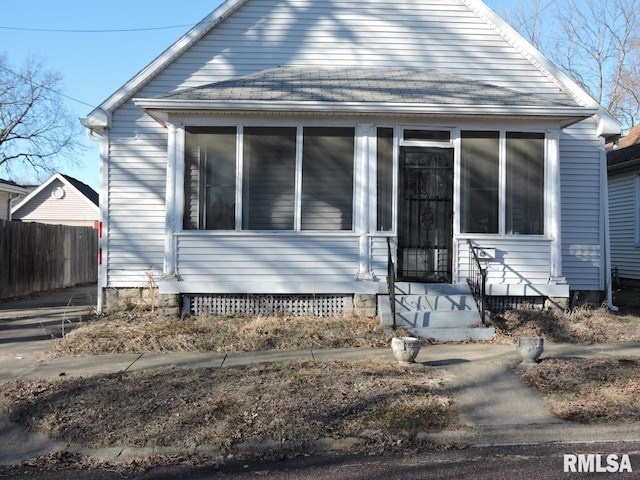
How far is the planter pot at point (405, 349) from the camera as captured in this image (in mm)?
7301

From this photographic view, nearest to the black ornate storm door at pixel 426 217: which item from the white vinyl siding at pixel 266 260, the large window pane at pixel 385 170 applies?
the large window pane at pixel 385 170

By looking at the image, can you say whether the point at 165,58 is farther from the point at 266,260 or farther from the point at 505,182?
the point at 505,182

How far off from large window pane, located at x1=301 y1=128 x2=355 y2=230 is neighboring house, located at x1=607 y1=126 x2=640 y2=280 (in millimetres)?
9887

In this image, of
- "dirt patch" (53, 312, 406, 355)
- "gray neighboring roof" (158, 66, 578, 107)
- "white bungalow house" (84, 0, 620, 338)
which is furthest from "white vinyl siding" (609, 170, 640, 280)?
"dirt patch" (53, 312, 406, 355)

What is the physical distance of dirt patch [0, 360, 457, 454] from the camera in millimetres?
5262

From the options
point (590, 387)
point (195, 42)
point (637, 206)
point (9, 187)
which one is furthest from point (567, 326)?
point (9, 187)

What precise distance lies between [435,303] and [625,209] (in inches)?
421

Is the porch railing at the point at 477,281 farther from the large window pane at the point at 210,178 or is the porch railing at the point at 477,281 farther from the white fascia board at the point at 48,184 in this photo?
the white fascia board at the point at 48,184

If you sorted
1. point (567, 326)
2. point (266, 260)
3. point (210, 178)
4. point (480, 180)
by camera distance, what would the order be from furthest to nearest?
1. point (480, 180)
2. point (210, 178)
3. point (266, 260)
4. point (567, 326)

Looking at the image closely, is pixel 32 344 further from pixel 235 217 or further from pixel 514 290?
pixel 514 290

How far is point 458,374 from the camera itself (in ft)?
23.4

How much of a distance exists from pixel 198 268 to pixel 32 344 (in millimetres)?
2796

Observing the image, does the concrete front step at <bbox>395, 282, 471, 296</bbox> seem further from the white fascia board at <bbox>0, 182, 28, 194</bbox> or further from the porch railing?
the white fascia board at <bbox>0, 182, 28, 194</bbox>

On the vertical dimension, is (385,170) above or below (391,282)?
above
